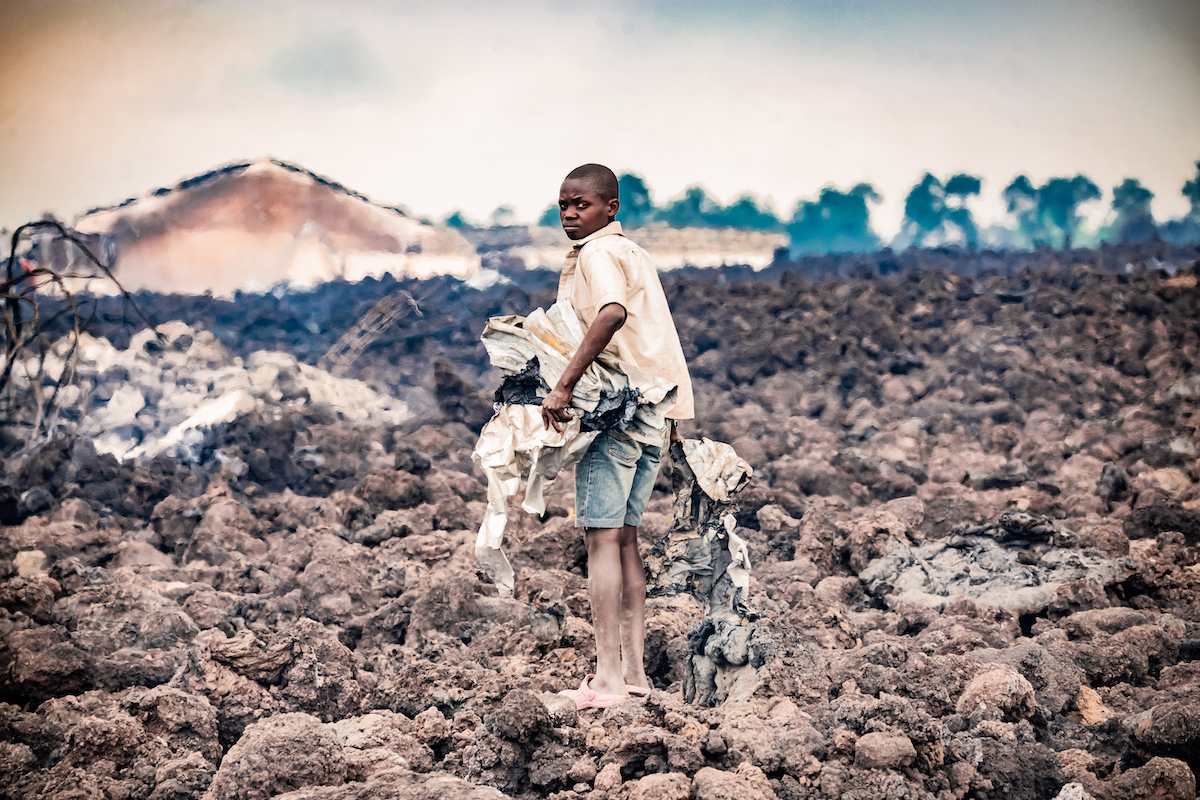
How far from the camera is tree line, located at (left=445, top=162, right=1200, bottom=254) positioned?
46.9 ft

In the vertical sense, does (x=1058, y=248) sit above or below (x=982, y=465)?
above

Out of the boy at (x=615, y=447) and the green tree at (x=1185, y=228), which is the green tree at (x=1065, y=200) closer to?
the green tree at (x=1185, y=228)

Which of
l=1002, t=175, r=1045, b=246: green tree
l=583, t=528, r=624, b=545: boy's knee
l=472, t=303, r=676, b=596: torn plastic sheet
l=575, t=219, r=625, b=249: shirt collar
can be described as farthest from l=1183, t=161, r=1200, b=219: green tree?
l=583, t=528, r=624, b=545: boy's knee

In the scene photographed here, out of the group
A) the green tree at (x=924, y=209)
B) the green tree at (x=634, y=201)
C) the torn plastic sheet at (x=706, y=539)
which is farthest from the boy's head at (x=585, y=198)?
the green tree at (x=924, y=209)

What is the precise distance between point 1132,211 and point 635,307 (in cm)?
1522

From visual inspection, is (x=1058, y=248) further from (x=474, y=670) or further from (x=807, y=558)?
(x=474, y=670)

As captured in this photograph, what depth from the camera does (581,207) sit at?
107 inches

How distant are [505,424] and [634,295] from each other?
49 cm

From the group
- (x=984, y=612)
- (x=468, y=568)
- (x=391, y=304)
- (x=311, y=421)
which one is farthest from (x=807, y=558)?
(x=391, y=304)

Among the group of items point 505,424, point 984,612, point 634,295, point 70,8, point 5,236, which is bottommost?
point 984,612

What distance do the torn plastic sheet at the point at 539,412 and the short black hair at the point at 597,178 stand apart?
0.32 meters

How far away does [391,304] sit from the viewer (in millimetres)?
10758

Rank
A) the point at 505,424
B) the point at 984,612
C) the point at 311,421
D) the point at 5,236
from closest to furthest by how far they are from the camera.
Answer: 1. the point at 505,424
2. the point at 984,612
3. the point at 311,421
4. the point at 5,236

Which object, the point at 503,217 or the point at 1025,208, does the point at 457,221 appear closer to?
the point at 503,217
